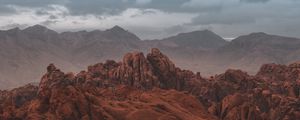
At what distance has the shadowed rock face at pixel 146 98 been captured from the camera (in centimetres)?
6262

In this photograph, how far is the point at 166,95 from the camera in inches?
3263

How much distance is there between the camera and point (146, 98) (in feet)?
251

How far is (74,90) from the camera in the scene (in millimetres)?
64125

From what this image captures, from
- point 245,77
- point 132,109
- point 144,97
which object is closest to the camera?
point 132,109

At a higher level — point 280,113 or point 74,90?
point 74,90

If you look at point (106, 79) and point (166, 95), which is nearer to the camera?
point (166, 95)

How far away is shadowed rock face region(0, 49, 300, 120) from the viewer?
62625 mm

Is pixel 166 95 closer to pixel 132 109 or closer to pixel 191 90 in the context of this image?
pixel 132 109

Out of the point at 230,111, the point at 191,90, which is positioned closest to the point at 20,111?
the point at 230,111

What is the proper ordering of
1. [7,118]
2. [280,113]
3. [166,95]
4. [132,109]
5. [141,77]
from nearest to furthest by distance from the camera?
1. [7,118]
2. [132,109]
3. [166,95]
4. [280,113]
5. [141,77]

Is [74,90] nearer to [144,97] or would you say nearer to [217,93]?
[144,97]

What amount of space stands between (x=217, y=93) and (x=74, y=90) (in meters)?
87.9

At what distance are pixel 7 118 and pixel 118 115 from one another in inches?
474

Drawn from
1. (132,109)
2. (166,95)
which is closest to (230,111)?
(166,95)
